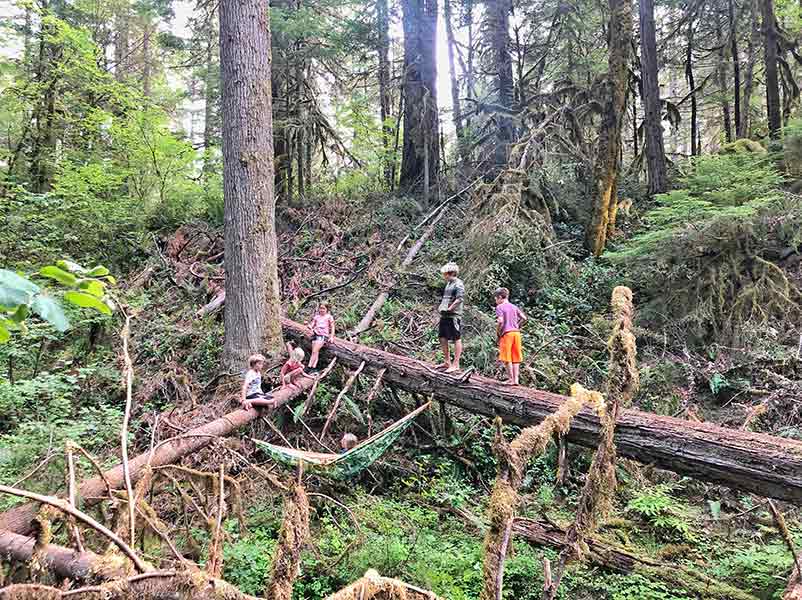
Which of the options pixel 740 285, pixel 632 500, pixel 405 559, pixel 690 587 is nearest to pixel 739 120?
pixel 740 285

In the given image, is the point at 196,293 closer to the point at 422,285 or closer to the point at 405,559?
the point at 422,285

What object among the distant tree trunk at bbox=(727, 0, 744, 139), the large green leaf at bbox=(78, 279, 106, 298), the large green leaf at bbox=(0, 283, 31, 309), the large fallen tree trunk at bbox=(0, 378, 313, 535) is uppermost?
the distant tree trunk at bbox=(727, 0, 744, 139)

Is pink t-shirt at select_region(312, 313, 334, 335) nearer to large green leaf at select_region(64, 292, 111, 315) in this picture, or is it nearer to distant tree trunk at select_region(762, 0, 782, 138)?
large green leaf at select_region(64, 292, 111, 315)

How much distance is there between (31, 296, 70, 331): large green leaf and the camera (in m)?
0.83

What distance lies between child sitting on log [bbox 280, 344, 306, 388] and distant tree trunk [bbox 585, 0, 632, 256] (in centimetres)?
600

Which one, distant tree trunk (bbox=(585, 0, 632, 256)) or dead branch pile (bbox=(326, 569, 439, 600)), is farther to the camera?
distant tree trunk (bbox=(585, 0, 632, 256))

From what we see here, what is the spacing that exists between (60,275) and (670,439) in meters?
3.95

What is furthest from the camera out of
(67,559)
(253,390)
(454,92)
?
(454,92)

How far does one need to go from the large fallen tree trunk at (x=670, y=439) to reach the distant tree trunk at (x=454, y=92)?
7.35 meters

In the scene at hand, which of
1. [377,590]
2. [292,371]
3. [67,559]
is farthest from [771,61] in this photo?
[67,559]

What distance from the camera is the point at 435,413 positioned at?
5.84 meters

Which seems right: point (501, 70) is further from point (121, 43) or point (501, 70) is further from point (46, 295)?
point (46, 295)

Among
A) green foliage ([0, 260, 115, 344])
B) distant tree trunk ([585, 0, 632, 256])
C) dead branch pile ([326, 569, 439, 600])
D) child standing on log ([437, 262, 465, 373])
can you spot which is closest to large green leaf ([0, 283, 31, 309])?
green foliage ([0, 260, 115, 344])

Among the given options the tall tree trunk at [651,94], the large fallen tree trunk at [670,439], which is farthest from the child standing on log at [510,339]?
the tall tree trunk at [651,94]
